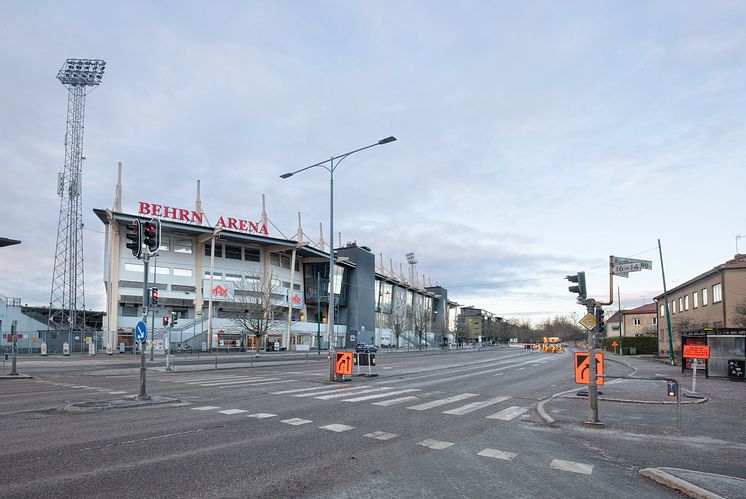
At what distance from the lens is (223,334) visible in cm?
6062

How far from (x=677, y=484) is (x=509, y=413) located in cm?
670

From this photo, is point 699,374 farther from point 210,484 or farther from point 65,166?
point 65,166

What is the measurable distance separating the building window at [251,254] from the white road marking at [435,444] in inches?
2433

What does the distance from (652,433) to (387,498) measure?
279 inches

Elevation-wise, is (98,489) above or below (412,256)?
below

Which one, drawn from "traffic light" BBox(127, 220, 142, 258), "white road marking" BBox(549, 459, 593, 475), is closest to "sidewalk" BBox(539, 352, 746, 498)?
"white road marking" BBox(549, 459, 593, 475)

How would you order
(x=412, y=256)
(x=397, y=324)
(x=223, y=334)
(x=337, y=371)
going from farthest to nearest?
(x=412, y=256)
(x=397, y=324)
(x=223, y=334)
(x=337, y=371)

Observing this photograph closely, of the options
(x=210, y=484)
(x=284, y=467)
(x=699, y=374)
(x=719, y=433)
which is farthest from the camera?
(x=699, y=374)

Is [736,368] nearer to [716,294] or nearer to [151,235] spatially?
[716,294]

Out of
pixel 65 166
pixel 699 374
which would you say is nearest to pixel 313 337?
pixel 65 166

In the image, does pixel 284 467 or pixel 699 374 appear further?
pixel 699 374

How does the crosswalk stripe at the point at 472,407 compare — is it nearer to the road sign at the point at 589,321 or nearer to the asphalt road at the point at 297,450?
the asphalt road at the point at 297,450

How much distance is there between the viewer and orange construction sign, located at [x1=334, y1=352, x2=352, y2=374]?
2008cm

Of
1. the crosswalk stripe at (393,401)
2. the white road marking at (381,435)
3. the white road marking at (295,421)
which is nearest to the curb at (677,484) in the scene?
the white road marking at (381,435)
